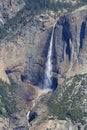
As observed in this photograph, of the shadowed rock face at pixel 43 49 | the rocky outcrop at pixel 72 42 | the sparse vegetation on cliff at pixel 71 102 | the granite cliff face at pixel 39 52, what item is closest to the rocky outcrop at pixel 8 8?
the granite cliff face at pixel 39 52

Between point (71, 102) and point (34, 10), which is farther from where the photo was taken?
point (34, 10)

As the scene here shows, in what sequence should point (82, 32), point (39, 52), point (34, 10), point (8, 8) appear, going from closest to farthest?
point (82, 32), point (39, 52), point (34, 10), point (8, 8)

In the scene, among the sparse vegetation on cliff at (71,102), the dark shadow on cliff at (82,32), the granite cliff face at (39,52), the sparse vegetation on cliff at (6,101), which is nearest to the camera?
the sparse vegetation on cliff at (71,102)

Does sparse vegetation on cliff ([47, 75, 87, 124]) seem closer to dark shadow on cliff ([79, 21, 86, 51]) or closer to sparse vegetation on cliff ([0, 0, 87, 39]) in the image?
dark shadow on cliff ([79, 21, 86, 51])

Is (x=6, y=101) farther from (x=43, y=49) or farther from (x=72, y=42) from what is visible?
(x=72, y=42)

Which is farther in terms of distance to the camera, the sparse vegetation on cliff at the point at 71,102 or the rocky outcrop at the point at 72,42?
the rocky outcrop at the point at 72,42

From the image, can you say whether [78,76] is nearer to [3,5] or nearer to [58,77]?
[58,77]

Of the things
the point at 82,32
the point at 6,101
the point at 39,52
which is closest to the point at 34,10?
the point at 39,52

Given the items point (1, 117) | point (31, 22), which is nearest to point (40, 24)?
point (31, 22)

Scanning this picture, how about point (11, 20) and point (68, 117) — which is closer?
point (68, 117)

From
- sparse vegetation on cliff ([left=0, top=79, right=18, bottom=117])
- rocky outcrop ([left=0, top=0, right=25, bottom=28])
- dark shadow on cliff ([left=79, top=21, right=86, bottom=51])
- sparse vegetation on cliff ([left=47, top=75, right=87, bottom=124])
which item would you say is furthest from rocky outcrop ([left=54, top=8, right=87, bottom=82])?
rocky outcrop ([left=0, top=0, right=25, bottom=28])

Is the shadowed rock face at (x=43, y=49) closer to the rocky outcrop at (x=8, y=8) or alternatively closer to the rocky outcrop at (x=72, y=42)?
the rocky outcrop at (x=72, y=42)
